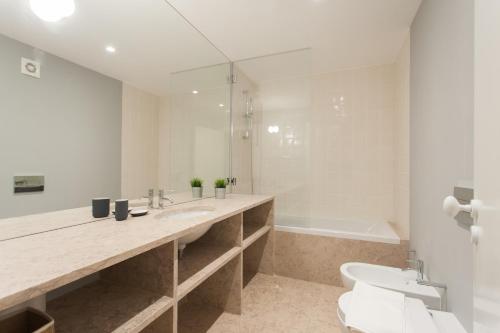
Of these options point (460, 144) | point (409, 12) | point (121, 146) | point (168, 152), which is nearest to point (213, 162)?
point (168, 152)

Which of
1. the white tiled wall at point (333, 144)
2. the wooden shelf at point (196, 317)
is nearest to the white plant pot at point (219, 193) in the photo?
the wooden shelf at point (196, 317)

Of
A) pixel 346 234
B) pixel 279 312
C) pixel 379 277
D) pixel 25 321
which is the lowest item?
pixel 279 312

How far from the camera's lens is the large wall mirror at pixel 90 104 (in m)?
0.87

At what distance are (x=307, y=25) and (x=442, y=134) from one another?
1.40m

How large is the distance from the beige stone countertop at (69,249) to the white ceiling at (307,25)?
1628 mm

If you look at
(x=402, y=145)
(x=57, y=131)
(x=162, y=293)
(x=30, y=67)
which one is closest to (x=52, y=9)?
(x=30, y=67)

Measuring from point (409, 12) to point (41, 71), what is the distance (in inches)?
97.1

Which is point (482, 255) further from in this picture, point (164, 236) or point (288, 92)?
point (288, 92)

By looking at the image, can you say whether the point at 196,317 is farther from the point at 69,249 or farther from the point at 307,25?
the point at 307,25

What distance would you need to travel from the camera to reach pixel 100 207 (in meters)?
1.18

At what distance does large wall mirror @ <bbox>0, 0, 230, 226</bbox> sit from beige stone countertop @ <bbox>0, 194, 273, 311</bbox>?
0.43 feet

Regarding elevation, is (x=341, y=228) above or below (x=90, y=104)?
below

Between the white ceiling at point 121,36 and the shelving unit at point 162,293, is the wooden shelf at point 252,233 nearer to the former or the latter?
the shelving unit at point 162,293

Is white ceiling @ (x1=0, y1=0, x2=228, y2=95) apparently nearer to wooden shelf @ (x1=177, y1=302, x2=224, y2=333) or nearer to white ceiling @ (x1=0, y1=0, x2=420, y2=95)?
white ceiling @ (x1=0, y1=0, x2=420, y2=95)
